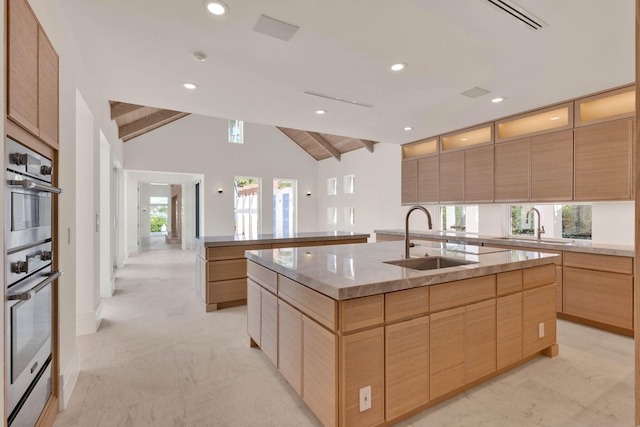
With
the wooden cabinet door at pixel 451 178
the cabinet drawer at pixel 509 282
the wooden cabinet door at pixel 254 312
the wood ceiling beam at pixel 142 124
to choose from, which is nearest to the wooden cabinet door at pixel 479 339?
the cabinet drawer at pixel 509 282

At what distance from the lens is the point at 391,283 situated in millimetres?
1611

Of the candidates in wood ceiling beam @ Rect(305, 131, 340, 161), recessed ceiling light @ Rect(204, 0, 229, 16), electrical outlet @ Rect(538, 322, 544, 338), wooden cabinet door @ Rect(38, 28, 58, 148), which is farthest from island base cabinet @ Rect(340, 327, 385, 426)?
wood ceiling beam @ Rect(305, 131, 340, 161)

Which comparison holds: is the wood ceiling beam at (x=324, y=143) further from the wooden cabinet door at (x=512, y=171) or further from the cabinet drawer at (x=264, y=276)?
the cabinet drawer at (x=264, y=276)

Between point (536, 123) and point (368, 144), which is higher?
point (368, 144)

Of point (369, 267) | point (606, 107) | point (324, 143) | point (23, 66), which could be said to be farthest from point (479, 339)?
point (324, 143)

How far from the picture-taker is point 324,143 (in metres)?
9.10

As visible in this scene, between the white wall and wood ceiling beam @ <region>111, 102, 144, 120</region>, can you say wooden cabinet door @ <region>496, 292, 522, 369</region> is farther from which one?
the white wall

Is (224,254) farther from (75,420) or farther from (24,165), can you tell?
(24,165)

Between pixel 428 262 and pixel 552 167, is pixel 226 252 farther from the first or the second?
pixel 552 167

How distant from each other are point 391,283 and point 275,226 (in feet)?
30.5

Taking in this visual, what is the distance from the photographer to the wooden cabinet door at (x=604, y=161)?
10.7ft

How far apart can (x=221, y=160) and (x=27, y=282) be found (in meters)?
8.04

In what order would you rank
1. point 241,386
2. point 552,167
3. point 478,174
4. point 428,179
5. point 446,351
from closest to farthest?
point 446,351, point 241,386, point 552,167, point 478,174, point 428,179

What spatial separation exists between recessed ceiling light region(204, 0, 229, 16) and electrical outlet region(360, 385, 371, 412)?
2461mm
